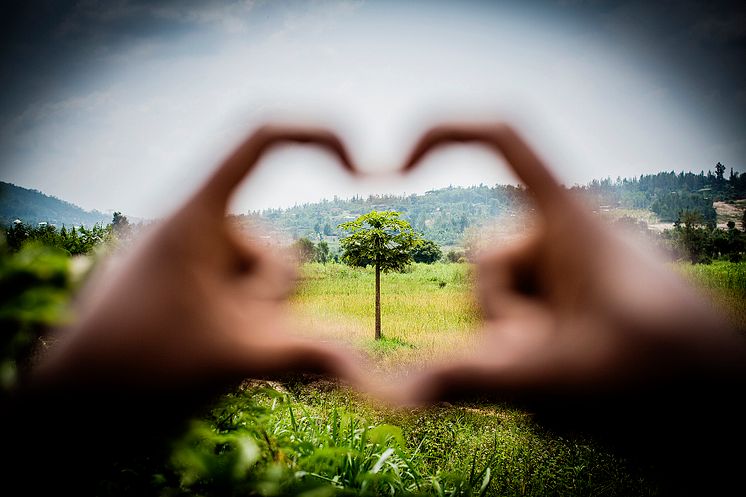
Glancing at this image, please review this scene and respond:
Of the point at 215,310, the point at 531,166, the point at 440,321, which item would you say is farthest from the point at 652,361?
the point at 440,321

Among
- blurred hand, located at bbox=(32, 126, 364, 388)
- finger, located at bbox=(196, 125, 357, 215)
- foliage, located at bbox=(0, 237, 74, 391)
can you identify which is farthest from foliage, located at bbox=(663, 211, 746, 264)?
foliage, located at bbox=(0, 237, 74, 391)

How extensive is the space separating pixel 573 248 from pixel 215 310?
53 cm

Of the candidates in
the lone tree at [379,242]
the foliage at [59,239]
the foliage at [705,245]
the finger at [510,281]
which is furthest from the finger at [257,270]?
the foliage at [705,245]

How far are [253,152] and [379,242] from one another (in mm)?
4881

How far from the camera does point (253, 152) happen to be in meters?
0.57

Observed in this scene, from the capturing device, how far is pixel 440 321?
17.1 ft

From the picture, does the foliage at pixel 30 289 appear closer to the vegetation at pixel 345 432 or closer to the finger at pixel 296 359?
the vegetation at pixel 345 432

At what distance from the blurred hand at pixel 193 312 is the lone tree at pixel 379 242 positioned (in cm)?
468

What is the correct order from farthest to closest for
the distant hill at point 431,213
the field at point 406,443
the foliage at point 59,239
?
the distant hill at point 431,213 < the foliage at point 59,239 < the field at point 406,443

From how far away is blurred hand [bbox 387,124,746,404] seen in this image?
552 millimetres

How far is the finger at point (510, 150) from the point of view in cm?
59

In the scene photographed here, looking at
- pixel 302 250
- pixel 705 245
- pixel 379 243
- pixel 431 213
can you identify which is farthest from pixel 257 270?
pixel 431 213

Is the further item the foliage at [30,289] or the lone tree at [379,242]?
the lone tree at [379,242]

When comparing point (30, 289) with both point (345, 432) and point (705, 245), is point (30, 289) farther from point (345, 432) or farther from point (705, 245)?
point (705, 245)
